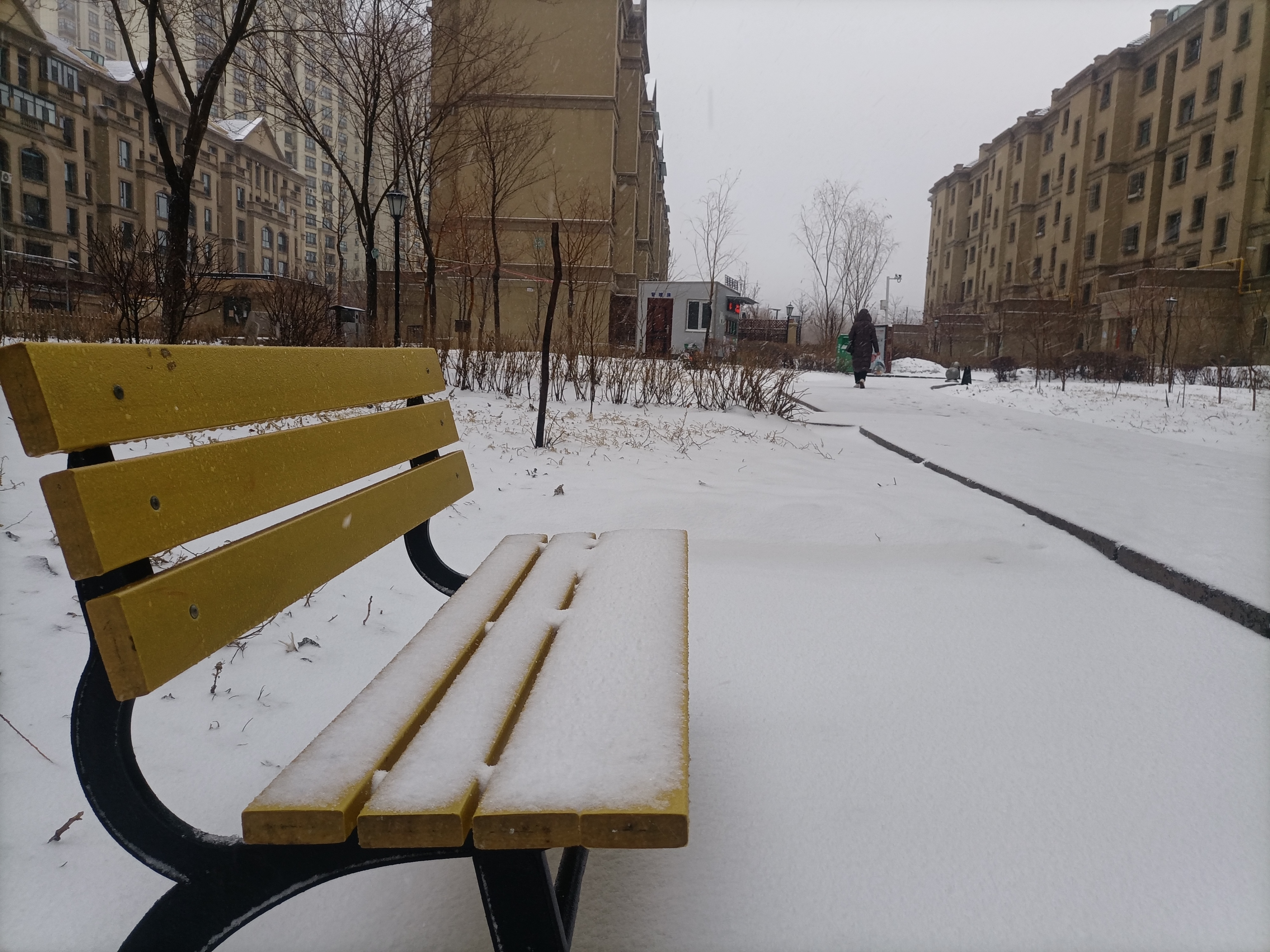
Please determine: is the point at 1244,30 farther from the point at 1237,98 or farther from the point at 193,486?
the point at 193,486

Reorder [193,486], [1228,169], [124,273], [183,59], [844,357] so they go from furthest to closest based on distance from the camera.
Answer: [1228,169]
[844,357]
[183,59]
[124,273]
[193,486]

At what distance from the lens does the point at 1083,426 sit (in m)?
9.40

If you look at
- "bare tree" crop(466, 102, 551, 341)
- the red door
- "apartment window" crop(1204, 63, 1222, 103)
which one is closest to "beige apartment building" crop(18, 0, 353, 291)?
"bare tree" crop(466, 102, 551, 341)

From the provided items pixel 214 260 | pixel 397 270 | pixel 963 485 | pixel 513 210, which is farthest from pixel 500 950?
pixel 513 210

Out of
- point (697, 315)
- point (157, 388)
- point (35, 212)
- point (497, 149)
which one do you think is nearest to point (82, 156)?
point (35, 212)

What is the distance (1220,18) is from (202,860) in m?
45.0

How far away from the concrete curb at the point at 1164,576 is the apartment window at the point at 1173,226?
40397mm

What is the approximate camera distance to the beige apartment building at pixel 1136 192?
29531mm

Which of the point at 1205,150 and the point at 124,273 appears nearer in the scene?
the point at 124,273

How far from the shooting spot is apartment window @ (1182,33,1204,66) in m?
34.1

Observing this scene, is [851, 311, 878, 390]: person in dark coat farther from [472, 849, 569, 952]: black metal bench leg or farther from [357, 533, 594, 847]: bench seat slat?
[472, 849, 569, 952]: black metal bench leg

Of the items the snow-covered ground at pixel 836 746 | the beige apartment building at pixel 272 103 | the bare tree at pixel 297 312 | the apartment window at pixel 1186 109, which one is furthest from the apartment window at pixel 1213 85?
the snow-covered ground at pixel 836 746

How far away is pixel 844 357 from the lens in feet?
87.1

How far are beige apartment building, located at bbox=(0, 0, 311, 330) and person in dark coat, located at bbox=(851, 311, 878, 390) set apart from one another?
93.1 ft
